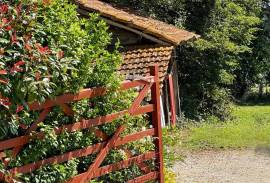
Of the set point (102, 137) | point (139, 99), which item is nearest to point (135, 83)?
point (139, 99)

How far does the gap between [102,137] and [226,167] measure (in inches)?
239

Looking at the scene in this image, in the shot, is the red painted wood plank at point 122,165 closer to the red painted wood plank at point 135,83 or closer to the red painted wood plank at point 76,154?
the red painted wood plank at point 76,154

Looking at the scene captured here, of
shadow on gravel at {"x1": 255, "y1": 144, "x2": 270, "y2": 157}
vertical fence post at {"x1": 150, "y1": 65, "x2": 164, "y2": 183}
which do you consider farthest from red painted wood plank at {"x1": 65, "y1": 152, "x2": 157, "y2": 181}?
shadow on gravel at {"x1": 255, "y1": 144, "x2": 270, "y2": 157}

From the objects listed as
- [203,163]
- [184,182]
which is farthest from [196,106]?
[184,182]

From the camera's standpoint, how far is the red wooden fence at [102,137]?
155 inches

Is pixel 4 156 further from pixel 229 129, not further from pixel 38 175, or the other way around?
pixel 229 129

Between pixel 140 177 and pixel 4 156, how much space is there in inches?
72.0

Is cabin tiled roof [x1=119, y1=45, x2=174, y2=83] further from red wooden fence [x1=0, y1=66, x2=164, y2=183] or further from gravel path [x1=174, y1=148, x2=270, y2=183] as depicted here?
red wooden fence [x1=0, y1=66, x2=164, y2=183]

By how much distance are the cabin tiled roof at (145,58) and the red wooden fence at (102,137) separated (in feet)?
17.9

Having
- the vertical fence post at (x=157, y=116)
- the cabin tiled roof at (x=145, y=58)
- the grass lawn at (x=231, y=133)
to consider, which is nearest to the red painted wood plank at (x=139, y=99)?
Result: the vertical fence post at (x=157, y=116)

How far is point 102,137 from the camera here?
4777 mm

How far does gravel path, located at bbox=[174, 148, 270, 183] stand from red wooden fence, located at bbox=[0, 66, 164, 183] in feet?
12.6

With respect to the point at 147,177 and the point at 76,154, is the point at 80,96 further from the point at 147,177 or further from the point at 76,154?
the point at 147,177

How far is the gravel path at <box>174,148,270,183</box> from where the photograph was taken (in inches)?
366
